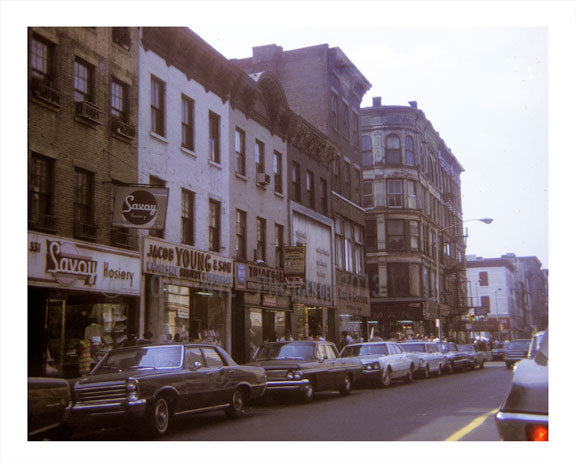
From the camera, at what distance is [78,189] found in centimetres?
1908

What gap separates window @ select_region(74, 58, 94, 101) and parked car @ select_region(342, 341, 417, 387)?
32.5 feet

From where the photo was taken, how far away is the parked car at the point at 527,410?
657 cm

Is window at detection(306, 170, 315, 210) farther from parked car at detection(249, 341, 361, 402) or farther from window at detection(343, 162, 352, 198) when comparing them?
parked car at detection(249, 341, 361, 402)

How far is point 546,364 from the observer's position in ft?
23.4

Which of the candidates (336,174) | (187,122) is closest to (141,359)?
(187,122)

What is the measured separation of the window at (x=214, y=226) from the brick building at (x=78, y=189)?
193 inches

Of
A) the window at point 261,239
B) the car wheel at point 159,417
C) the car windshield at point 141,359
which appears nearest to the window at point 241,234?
the window at point 261,239

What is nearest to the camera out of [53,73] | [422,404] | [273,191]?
Answer: [422,404]

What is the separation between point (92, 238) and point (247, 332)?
32.3ft

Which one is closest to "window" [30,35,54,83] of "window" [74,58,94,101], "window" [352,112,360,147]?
"window" [74,58,94,101]

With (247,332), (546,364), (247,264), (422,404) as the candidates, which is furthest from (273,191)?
(546,364)

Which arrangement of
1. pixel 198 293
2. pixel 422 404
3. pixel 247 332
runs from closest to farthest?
pixel 422 404 < pixel 198 293 < pixel 247 332

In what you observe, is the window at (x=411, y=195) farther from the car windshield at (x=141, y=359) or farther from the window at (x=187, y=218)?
the car windshield at (x=141, y=359)
